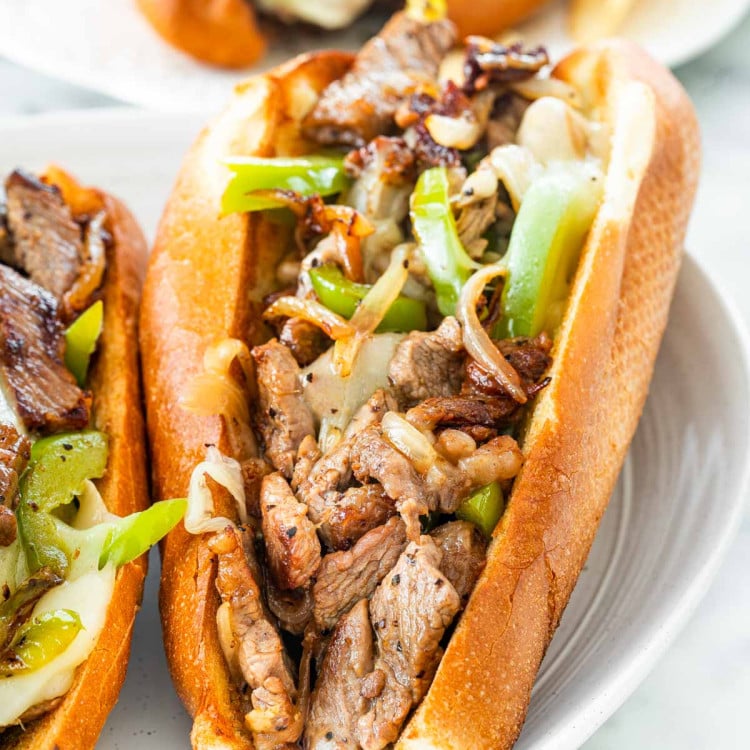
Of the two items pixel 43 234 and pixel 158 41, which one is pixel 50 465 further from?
pixel 158 41

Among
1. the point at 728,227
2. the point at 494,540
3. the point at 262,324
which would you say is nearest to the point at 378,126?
the point at 262,324

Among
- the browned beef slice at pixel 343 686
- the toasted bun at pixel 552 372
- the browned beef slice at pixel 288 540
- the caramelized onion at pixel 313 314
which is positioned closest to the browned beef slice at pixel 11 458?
the toasted bun at pixel 552 372

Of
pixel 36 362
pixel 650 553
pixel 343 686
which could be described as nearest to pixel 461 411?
pixel 343 686

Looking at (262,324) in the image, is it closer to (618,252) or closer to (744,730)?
(618,252)

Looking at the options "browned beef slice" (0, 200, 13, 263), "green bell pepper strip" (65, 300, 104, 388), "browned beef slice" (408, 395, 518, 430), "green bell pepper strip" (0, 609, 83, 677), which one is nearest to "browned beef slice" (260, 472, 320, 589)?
"browned beef slice" (408, 395, 518, 430)

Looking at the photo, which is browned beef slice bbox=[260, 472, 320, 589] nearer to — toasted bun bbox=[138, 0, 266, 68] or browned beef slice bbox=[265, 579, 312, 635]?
browned beef slice bbox=[265, 579, 312, 635]

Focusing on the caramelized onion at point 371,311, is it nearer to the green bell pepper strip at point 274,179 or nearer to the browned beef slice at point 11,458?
the green bell pepper strip at point 274,179
